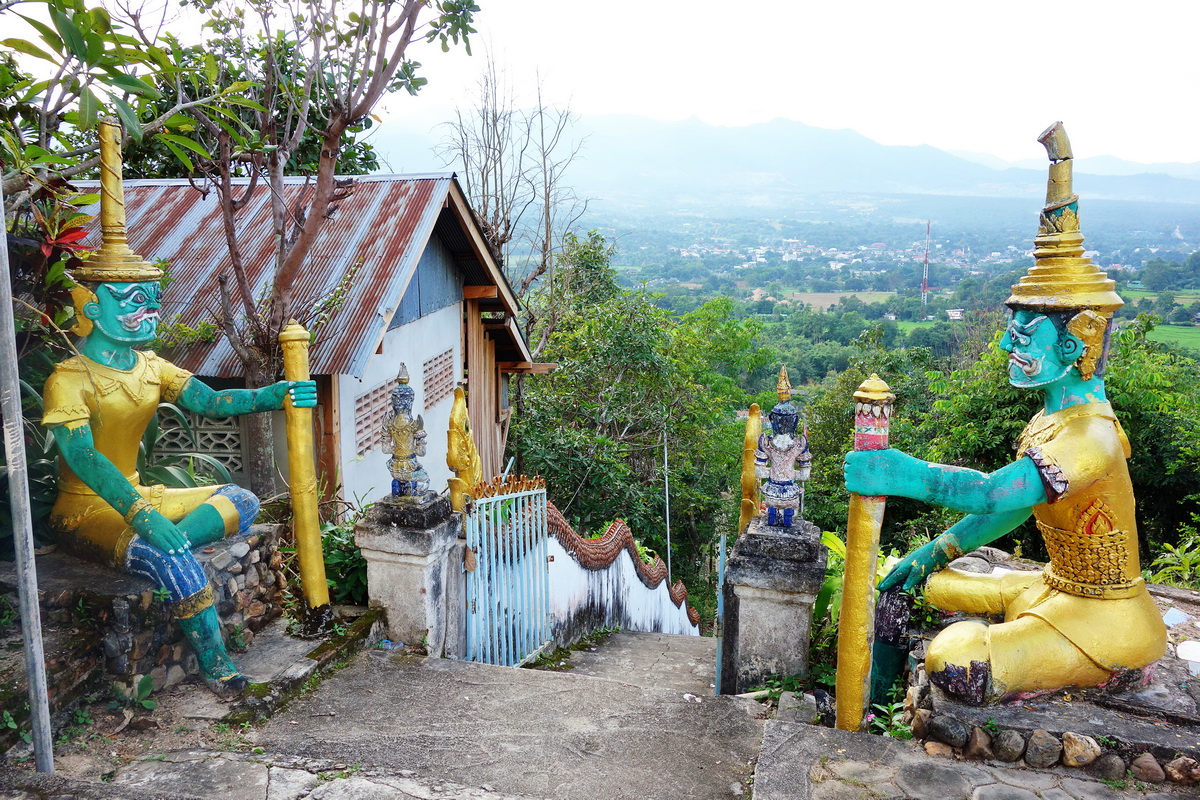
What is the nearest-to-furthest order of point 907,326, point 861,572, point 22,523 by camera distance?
point 22,523 < point 861,572 < point 907,326

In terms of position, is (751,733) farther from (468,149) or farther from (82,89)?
(468,149)

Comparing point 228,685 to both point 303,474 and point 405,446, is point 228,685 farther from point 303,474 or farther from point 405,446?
point 405,446

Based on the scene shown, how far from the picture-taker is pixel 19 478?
2.90 metres

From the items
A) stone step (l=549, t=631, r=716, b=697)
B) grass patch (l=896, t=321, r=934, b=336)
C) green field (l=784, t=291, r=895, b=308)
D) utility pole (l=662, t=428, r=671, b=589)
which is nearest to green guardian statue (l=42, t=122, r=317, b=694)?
stone step (l=549, t=631, r=716, b=697)

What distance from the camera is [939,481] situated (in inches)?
129

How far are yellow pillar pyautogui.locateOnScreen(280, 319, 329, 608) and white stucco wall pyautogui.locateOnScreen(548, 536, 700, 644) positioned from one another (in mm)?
2029

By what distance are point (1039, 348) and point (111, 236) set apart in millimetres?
4161

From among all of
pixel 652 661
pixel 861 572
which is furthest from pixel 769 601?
pixel 652 661

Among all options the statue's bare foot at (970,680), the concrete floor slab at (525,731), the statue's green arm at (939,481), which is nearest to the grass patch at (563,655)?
the concrete floor slab at (525,731)

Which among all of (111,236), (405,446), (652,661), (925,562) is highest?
(111,236)

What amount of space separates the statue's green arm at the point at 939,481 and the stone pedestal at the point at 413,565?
2517mm

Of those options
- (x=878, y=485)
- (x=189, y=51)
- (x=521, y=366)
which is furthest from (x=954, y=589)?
(x=521, y=366)

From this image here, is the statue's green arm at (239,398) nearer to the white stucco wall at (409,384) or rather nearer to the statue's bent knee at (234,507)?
the statue's bent knee at (234,507)

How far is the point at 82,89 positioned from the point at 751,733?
4.00 m
